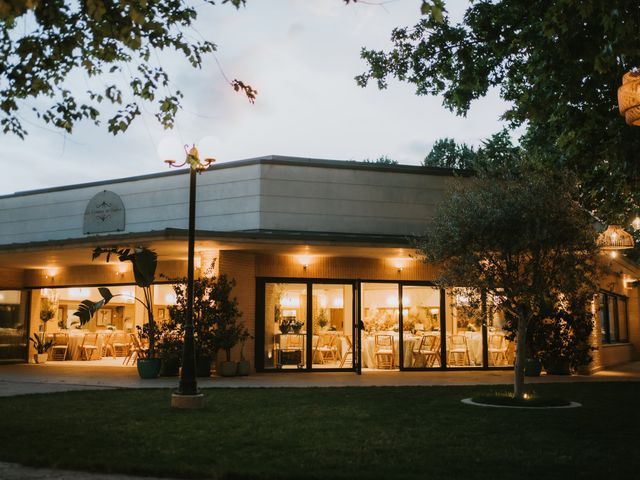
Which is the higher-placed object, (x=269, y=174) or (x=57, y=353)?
(x=269, y=174)

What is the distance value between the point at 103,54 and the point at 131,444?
168 inches

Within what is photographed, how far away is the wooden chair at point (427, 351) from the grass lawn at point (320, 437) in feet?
21.2

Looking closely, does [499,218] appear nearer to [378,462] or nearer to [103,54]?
[378,462]

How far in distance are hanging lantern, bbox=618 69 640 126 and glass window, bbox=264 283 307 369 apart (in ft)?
41.7

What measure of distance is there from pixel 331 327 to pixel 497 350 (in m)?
4.54

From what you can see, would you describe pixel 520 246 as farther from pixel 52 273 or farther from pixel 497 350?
pixel 52 273

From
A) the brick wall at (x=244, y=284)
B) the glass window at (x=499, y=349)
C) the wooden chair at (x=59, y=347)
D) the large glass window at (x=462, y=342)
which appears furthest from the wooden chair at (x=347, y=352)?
the wooden chair at (x=59, y=347)

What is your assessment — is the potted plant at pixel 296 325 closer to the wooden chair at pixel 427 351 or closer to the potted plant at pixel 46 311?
the wooden chair at pixel 427 351

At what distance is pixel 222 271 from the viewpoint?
53.4ft

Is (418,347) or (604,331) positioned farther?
(604,331)

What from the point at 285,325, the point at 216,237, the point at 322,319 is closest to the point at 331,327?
the point at 322,319

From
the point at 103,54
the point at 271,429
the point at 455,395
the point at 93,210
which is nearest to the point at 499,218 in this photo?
the point at 455,395

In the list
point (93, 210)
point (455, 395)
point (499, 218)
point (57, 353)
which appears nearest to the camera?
point (499, 218)

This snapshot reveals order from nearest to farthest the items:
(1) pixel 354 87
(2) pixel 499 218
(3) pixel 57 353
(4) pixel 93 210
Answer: (2) pixel 499 218, (1) pixel 354 87, (4) pixel 93 210, (3) pixel 57 353
